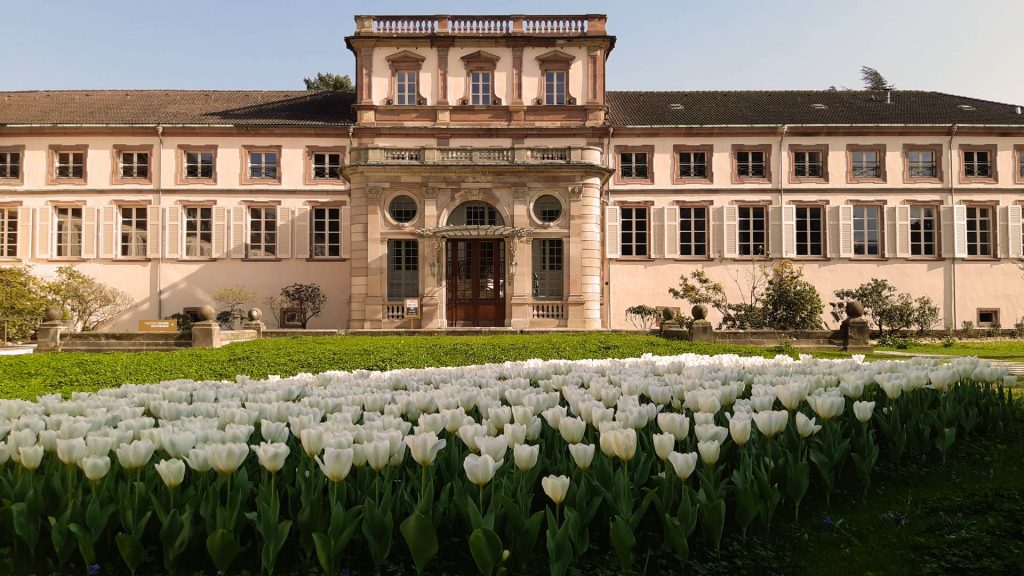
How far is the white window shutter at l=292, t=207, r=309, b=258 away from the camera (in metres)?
35.7

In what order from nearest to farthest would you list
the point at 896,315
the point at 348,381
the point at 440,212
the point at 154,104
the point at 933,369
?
1. the point at 933,369
2. the point at 348,381
3. the point at 440,212
4. the point at 896,315
5. the point at 154,104

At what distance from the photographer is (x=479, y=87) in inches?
1410

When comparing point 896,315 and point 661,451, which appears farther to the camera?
point 896,315

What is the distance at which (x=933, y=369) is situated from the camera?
6.89 meters

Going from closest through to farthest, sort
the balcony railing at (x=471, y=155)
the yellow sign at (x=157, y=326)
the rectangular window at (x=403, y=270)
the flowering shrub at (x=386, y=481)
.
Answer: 1. the flowering shrub at (x=386, y=481)
2. the yellow sign at (x=157, y=326)
3. the balcony railing at (x=471, y=155)
4. the rectangular window at (x=403, y=270)

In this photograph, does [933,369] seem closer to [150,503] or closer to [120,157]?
[150,503]

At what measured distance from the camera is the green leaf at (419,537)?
3.50 meters

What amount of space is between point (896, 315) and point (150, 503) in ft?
105

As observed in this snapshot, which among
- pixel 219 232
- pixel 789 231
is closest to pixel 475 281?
A: pixel 219 232

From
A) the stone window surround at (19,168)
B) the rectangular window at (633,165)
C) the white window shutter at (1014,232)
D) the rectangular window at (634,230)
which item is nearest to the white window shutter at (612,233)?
the rectangular window at (634,230)

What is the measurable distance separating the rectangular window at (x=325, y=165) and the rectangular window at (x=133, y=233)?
318 inches

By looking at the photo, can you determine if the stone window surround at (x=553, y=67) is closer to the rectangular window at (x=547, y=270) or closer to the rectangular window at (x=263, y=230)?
the rectangular window at (x=547, y=270)

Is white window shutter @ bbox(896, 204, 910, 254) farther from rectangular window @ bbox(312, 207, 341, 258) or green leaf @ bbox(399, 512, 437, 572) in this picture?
green leaf @ bbox(399, 512, 437, 572)

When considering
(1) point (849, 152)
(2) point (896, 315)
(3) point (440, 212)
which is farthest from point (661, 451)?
(1) point (849, 152)
